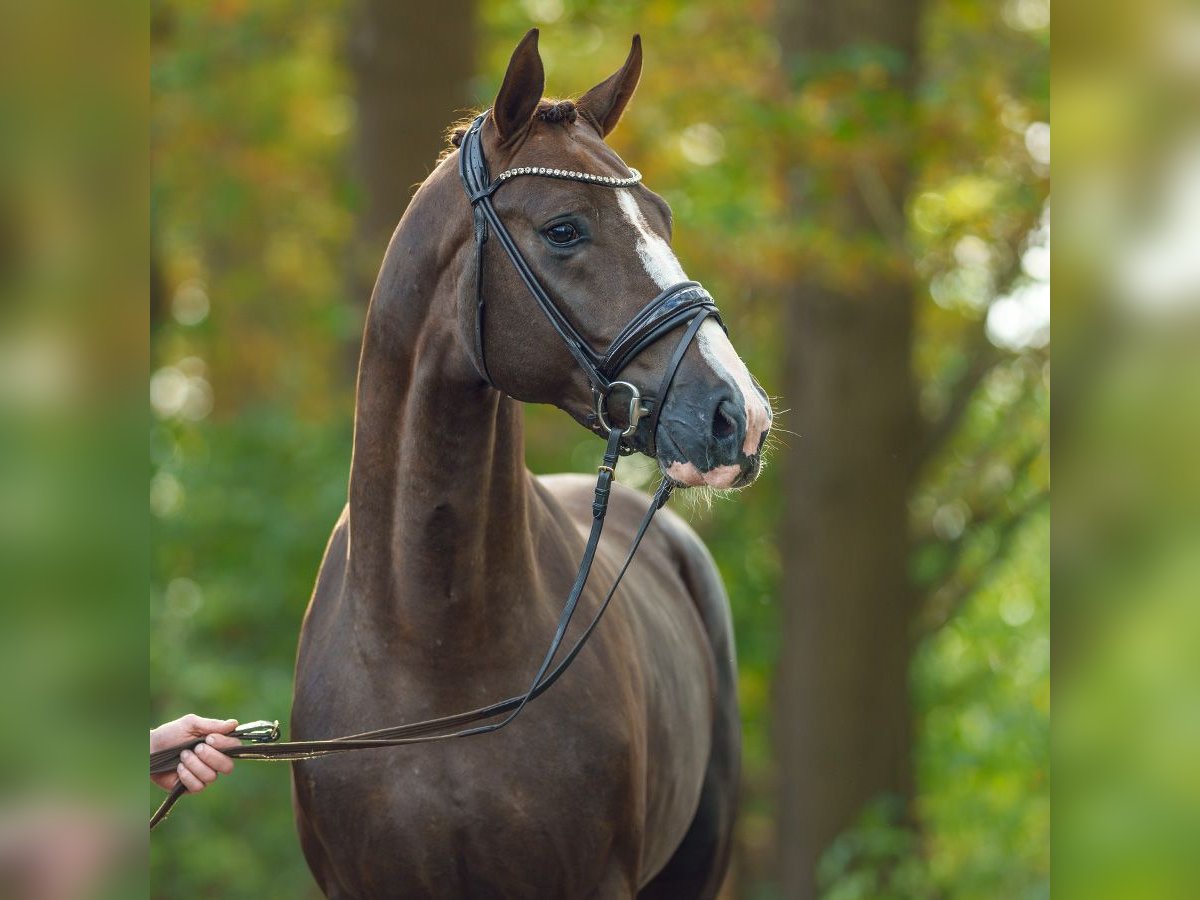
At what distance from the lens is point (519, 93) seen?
3.04 m

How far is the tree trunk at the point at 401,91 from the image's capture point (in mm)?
8641

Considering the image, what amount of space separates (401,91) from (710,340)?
6.42 m

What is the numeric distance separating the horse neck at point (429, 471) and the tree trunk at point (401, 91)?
17.8ft

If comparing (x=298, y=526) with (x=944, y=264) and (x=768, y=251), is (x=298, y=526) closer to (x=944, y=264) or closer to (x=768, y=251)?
(x=768, y=251)

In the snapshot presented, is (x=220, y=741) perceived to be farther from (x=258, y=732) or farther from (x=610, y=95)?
(x=610, y=95)

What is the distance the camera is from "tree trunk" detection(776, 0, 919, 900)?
8914mm

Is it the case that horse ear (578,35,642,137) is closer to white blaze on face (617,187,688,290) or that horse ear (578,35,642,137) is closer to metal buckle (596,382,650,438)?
white blaze on face (617,187,688,290)

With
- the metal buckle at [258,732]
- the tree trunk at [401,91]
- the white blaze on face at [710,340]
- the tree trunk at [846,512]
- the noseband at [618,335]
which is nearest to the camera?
the white blaze on face at [710,340]

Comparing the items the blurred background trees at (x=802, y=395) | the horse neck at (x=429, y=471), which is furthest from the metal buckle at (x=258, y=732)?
the blurred background trees at (x=802, y=395)

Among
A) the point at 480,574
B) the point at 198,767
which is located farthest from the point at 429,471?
the point at 198,767

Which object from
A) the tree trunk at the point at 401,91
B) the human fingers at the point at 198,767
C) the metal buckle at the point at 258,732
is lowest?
the human fingers at the point at 198,767

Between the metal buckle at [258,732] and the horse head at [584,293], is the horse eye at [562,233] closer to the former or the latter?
the horse head at [584,293]

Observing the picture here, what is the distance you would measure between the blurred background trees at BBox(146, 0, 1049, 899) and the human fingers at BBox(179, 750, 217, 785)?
17.8 ft
